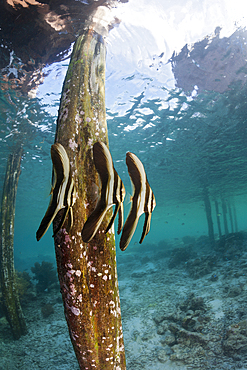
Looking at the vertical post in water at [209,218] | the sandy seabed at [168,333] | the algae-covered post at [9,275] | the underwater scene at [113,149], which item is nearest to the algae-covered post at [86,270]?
the underwater scene at [113,149]

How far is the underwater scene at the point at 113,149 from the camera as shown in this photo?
219 cm

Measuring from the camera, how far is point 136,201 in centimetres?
159

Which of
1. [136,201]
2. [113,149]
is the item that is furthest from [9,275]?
[113,149]

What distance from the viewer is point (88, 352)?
7.30ft

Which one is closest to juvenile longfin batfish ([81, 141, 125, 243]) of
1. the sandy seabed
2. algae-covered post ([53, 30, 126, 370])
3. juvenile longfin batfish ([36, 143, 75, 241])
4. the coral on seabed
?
juvenile longfin batfish ([36, 143, 75, 241])

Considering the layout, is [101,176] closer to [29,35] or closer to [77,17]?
[77,17]

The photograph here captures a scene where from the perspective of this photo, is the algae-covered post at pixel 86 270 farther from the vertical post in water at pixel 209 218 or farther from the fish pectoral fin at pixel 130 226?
the vertical post in water at pixel 209 218

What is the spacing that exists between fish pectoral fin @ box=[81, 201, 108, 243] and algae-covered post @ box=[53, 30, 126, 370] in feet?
2.25

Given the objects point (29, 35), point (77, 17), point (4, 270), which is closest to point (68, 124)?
point (77, 17)

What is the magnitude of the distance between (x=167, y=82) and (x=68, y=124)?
992 centimetres

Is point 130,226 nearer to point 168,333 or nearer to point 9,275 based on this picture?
point 168,333

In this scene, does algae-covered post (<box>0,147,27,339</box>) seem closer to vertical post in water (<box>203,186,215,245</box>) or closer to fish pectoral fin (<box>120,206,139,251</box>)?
fish pectoral fin (<box>120,206,139,251</box>)

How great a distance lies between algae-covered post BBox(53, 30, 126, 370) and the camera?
2189 mm

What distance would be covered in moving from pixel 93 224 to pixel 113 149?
1711 cm
